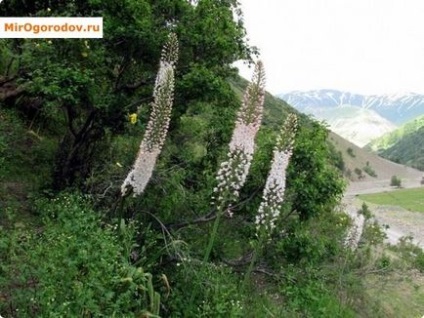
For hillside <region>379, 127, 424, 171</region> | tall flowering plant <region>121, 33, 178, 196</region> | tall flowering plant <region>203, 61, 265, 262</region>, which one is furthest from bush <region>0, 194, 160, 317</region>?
hillside <region>379, 127, 424, 171</region>

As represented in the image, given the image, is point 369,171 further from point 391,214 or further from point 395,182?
point 391,214

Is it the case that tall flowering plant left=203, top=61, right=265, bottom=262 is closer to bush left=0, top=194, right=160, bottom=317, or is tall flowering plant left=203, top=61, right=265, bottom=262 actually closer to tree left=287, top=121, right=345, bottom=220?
bush left=0, top=194, right=160, bottom=317

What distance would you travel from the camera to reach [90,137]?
10.4 meters

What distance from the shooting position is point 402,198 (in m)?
68.0

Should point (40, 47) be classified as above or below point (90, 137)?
above

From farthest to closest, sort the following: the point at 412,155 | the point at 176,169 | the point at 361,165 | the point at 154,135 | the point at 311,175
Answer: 1. the point at 412,155
2. the point at 361,165
3. the point at 176,169
4. the point at 311,175
5. the point at 154,135

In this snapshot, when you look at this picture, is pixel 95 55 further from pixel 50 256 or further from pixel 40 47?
pixel 50 256

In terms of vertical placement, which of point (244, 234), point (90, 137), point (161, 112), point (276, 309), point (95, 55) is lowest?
point (276, 309)

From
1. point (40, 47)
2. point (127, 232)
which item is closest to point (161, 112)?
point (127, 232)

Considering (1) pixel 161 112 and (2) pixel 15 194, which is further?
(2) pixel 15 194

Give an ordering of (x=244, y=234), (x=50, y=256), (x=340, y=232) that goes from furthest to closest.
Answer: (x=340, y=232)
(x=244, y=234)
(x=50, y=256)

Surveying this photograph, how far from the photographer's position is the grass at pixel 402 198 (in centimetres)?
5759

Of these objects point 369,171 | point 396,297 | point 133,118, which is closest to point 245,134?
point 133,118

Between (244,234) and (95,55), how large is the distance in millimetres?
3750
